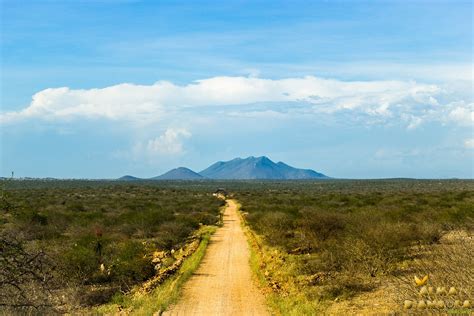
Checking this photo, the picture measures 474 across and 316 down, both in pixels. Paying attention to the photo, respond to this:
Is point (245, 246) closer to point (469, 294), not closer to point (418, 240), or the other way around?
point (418, 240)

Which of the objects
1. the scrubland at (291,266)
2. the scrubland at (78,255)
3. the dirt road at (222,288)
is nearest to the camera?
the scrubland at (78,255)

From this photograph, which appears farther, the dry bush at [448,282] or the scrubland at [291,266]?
the scrubland at [291,266]

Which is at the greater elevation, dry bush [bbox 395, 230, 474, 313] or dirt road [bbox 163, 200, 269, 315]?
dry bush [bbox 395, 230, 474, 313]

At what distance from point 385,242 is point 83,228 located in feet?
64.8

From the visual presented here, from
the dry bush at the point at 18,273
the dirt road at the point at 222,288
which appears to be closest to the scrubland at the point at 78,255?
the dry bush at the point at 18,273

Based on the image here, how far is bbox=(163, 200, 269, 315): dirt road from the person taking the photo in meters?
13.8

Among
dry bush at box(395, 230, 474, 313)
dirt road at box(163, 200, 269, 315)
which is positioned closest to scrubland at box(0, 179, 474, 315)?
dry bush at box(395, 230, 474, 313)

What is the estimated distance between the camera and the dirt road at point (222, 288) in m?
13.8

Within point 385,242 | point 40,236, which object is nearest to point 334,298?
point 385,242

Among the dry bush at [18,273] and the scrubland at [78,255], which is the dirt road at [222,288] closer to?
the scrubland at [78,255]

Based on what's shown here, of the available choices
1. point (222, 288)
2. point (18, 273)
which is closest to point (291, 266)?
point (222, 288)

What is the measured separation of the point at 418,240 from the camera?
21016 mm

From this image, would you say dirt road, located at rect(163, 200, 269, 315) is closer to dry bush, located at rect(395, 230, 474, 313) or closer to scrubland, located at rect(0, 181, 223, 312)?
scrubland, located at rect(0, 181, 223, 312)

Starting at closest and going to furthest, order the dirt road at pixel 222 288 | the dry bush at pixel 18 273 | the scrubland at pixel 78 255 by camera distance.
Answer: the dry bush at pixel 18 273 < the scrubland at pixel 78 255 < the dirt road at pixel 222 288
